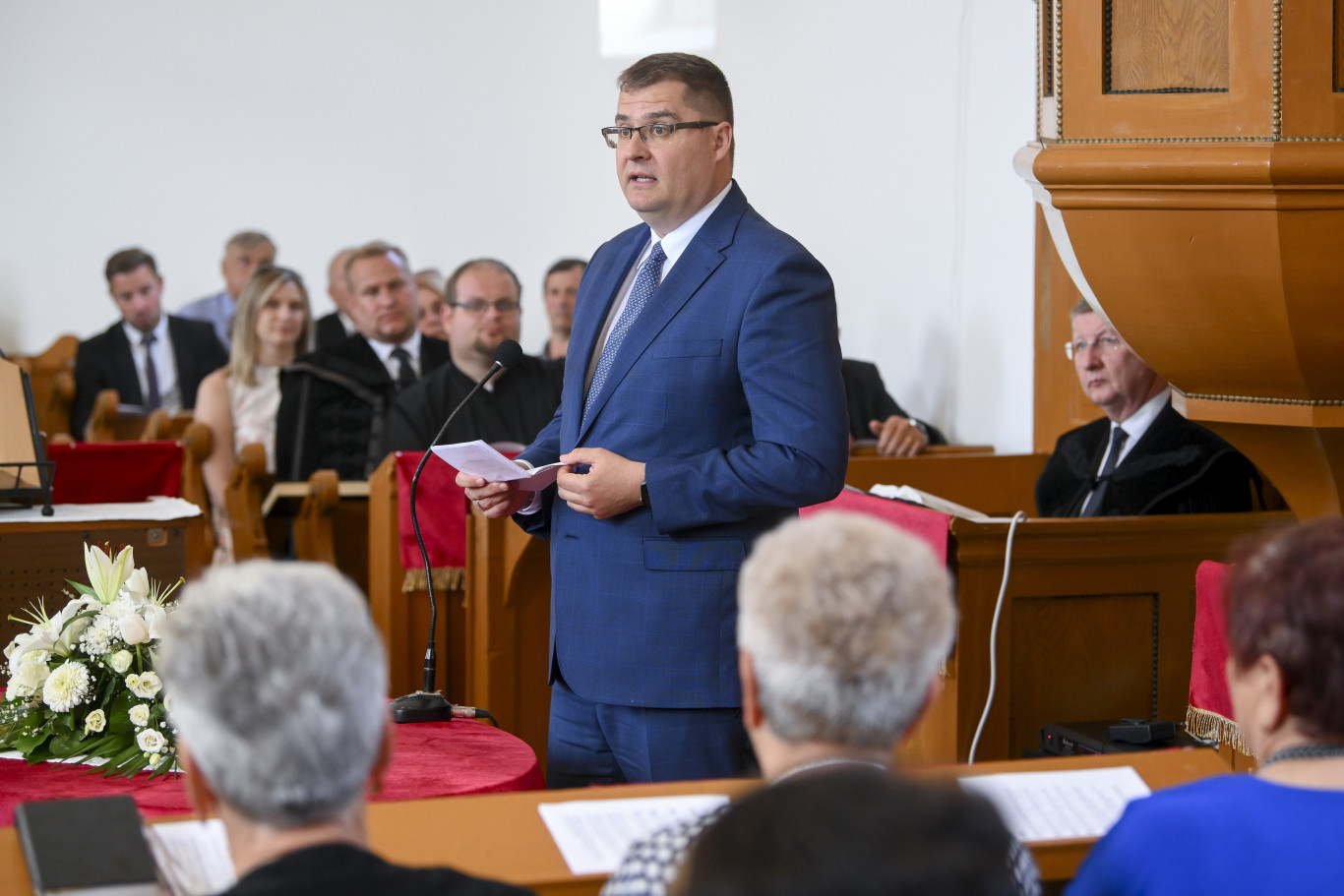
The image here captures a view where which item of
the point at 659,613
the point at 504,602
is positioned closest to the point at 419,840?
the point at 659,613

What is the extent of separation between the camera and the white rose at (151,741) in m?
2.28

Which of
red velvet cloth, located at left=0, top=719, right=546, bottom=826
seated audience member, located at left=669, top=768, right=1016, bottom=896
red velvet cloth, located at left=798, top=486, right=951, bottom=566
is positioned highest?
seated audience member, located at left=669, top=768, right=1016, bottom=896

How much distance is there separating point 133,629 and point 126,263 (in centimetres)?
776

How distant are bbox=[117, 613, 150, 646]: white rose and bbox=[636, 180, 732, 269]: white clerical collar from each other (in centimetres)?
102

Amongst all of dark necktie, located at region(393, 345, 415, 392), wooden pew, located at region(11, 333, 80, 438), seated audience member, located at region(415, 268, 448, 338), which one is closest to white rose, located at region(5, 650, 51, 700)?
dark necktie, located at region(393, 345, 415, 392)

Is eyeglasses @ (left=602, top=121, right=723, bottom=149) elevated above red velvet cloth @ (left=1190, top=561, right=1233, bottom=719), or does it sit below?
above

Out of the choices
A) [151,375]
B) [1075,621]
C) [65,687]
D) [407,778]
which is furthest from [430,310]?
[407,778]

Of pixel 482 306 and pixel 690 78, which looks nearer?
pixel 690 78

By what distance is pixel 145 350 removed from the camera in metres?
9.40

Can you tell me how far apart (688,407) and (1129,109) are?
1004 millimetres

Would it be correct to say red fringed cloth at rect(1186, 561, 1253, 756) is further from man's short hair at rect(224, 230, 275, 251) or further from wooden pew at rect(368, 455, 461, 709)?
man's short hair at rect(224, 230, 275, 251)

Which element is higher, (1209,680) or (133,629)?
(133,629)

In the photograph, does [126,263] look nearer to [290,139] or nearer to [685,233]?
[290,139]

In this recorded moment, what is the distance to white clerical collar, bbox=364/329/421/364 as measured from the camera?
650cm
